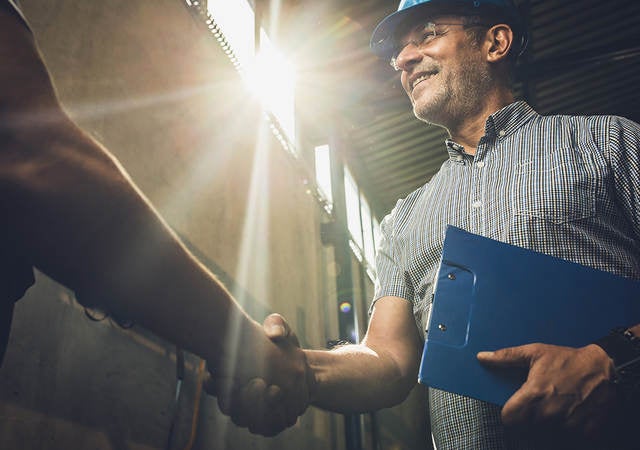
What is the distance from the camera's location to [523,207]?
1450mm

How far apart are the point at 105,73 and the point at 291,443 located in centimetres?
286

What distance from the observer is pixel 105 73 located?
2.13 meters

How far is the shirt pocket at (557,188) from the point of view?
1.39 meters

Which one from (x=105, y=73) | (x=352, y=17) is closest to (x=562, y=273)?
(x=105, y=73)

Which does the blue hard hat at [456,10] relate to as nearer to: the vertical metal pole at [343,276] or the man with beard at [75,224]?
the man with beard at [75,224]

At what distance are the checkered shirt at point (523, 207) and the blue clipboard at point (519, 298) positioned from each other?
215mm

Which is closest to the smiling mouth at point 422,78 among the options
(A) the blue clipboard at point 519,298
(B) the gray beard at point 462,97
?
(B) the gray beard at point 462,97

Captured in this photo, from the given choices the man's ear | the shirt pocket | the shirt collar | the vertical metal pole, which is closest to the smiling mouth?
the man's ear

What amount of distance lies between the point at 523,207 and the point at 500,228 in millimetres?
99

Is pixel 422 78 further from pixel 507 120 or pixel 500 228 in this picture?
pixel 500 228

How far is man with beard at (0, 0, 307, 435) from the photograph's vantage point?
0.72m

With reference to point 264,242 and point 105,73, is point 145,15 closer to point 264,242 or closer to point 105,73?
point 105,73

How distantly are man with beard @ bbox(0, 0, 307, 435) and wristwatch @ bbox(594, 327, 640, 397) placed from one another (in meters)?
0.94

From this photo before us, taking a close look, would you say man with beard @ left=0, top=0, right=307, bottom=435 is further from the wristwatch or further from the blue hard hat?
the blue hard hat
